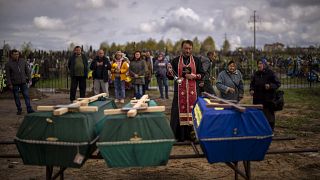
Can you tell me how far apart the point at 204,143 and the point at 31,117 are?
69.2 inches

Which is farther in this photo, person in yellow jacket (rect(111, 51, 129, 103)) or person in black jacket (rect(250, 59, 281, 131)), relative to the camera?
person in yellow jacket (rect(111, 51, 129, 103))

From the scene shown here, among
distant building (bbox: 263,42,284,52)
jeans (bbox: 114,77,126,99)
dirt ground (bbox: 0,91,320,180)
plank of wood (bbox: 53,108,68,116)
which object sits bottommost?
dirt ground (bbox: 0,91,320,180)

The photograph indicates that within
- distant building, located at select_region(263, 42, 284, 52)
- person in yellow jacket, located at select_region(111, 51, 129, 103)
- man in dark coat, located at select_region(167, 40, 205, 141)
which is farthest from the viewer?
distant building, located at select_region(263, 42, 284, 52)

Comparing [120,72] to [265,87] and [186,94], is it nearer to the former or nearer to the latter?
[186,94]

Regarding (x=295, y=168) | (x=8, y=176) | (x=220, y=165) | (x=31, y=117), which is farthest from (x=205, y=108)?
(x=8, y=176)

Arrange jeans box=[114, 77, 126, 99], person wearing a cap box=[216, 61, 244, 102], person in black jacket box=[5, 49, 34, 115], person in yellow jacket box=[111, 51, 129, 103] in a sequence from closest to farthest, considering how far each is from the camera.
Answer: person wearing a cap box=[216, 61, 244, 102], person in black jacket box=[5, 49, 34, 115], person in yellow jacket box=[111, 51, 129, 103], jeans box=[114, 77, 126, 99]

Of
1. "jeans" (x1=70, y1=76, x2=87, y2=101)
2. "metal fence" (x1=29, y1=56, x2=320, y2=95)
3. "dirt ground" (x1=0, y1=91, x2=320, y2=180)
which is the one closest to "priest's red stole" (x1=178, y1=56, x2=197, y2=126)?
"dirt ground" (x1=0, y1=91, x2=320, y2=180)

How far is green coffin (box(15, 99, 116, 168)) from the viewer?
3438mm

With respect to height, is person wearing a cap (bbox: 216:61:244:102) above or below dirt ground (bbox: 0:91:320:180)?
above

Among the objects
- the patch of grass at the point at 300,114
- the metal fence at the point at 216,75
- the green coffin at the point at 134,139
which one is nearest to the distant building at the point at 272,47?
the metal fence at the point at 216,75

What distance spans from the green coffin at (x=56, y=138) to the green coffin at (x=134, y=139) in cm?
19

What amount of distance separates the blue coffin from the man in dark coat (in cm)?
288

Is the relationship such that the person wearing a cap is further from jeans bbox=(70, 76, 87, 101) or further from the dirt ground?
jeans bbox=(70, 76, 87, 101)

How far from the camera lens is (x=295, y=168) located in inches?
230
